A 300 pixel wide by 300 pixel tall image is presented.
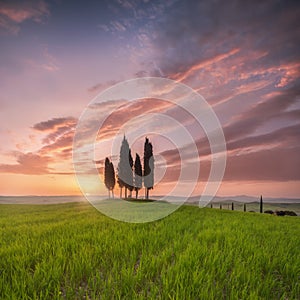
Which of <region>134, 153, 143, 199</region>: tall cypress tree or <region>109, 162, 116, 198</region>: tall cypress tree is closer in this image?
<region>134, 153, 143, 199</region>: tall cypress tree

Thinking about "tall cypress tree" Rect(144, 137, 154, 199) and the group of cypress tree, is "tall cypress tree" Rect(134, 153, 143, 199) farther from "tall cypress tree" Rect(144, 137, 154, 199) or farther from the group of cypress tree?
"tall cypress tree" Rect(144, 137, 154, 199)

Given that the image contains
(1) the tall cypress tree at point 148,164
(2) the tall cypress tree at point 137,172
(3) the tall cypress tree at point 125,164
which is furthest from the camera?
(3) the tall cypress tree at point 125,164

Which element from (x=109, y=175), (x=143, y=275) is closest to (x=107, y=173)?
(x=109, y=175)

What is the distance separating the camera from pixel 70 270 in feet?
16.2

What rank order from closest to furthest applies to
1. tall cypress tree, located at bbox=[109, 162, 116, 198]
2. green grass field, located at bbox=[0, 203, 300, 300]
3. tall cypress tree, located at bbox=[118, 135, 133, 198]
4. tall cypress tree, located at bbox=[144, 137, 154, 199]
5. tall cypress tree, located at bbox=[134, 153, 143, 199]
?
green grass field, located at bbox=[0, 203, 300, 300], tall cypress tree, located at bbox=[144, 137, 154, 199], tall cypress tree, located at bbox=[134, 153, 143, 199], tall cypress tree, located at bbox=[118, 135, 133, 198], tall cypress tree, located at bbox=[109, 162, 116, 198]

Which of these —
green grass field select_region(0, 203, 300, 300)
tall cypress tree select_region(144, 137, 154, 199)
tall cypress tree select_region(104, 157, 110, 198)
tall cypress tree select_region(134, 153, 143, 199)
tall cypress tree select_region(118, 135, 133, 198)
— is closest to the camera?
green grass field select_region(0, 203, 300, 300)

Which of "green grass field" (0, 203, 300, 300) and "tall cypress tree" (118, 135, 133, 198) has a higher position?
"tall cypress tree" (118, 135, 133, 198)

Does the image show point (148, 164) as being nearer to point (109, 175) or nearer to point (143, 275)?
point (109, 175)

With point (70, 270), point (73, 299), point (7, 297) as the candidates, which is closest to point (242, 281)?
point (73, 299)

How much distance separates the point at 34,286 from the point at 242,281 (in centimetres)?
405

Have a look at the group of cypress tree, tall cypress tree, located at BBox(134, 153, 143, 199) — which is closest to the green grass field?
the group of cypress tree

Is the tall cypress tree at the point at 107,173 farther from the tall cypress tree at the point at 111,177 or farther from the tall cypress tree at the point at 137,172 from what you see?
the tall cypress tree at the point at 137,172

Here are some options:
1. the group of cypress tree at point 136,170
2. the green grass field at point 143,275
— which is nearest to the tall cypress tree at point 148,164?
the group of cypress tree at point 136,170

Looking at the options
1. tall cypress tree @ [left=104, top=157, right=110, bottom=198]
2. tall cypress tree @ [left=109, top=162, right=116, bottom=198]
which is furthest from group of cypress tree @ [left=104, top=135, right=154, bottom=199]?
tall cypress tree @ [left=104, top=157, right=110, bottom=198]
